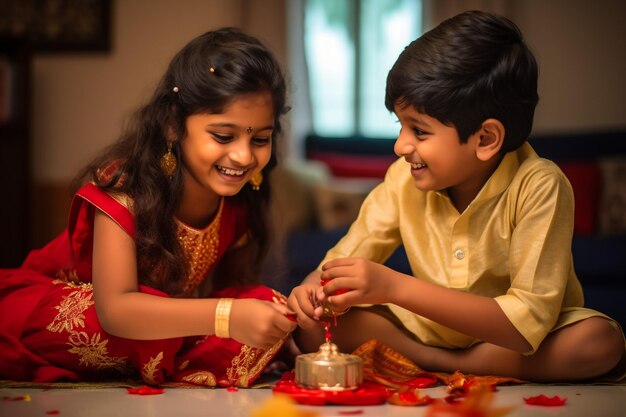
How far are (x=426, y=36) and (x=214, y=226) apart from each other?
0.64m

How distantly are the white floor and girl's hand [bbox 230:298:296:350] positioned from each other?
12cm

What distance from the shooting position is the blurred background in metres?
4.72

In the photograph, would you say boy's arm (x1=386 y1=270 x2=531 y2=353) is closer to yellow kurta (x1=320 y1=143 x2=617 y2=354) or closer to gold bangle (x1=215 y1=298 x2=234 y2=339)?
yellow kurta (x1=320 y1=143 x2=617 y2=354)

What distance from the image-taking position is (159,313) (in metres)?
1.61

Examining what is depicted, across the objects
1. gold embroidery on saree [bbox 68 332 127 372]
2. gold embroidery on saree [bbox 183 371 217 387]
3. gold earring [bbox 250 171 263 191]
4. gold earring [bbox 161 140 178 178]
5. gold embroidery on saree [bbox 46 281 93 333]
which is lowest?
gold embroidery on saree [bbox 183 371 217 387]

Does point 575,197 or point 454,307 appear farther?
point 575,197

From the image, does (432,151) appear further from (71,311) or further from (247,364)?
(71,311)

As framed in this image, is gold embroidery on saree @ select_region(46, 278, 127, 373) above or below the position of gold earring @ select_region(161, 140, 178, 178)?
below

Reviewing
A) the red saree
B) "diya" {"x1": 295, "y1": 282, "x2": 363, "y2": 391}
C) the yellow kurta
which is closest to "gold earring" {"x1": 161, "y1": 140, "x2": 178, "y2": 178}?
the red saree

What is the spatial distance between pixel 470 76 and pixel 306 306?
57cm

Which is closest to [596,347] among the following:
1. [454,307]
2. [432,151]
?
[454,307]

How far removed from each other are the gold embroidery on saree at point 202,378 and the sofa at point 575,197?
3.21 ft

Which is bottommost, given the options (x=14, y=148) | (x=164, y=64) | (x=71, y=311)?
(x=71, y=311)

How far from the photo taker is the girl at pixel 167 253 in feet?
5.34
